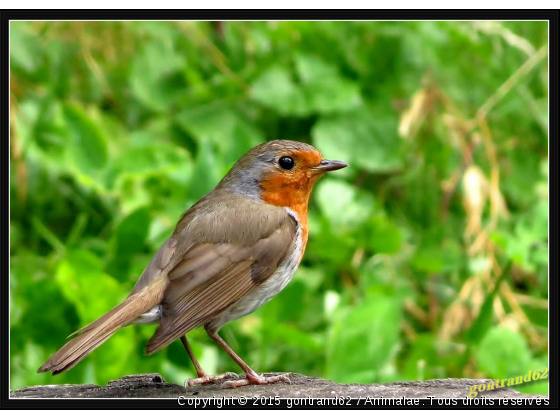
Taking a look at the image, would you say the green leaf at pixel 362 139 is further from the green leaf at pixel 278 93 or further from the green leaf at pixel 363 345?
the green leaf at pixel 363 345

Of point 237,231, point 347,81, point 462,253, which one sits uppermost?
point 347,81

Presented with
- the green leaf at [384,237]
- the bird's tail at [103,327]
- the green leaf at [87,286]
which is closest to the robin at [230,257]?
the bird's tail at [103,327]

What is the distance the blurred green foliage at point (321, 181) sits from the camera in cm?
441

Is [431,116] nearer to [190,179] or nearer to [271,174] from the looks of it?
[190,179]

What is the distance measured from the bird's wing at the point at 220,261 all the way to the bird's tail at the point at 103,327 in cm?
6

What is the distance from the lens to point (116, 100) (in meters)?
6.31

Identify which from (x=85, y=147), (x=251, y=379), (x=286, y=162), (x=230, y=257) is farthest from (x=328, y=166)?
(x=85, y=147)

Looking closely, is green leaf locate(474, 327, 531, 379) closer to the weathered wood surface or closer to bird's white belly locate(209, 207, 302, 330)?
the weathered wood surface

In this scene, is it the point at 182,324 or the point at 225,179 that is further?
the point at 225,179

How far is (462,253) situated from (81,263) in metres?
2.62

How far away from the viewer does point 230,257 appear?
3.50 metres

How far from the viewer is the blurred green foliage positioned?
441 cm

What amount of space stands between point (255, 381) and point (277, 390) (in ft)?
0.62

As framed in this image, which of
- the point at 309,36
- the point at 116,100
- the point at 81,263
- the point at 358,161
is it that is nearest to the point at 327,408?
the point at 81,263
